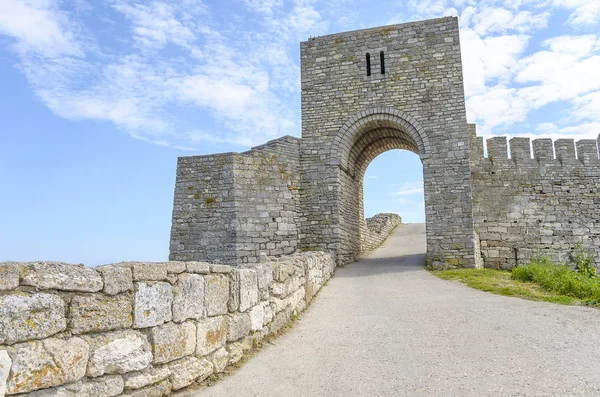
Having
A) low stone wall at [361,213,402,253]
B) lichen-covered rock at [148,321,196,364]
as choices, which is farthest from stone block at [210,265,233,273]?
low stone wall at [361,213,402,253]

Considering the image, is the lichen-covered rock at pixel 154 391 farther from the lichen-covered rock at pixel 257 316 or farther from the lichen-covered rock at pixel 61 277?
the lichen-covered rock at pixel 257 316

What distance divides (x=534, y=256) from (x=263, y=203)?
349 inches

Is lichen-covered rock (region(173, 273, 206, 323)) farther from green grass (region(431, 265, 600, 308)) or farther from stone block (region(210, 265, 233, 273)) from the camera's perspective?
green grass (region(431, 265, 600, 308))

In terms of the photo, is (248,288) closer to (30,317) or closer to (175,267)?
(175,267)

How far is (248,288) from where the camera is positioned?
16.8ft

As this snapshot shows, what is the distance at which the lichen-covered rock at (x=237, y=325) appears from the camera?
4.67m

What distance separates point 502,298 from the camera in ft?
27.0

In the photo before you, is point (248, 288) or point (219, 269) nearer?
point (219, 269)

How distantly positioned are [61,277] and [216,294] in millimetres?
1696

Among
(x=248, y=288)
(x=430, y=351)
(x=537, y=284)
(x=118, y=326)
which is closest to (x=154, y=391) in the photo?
(x=118, y=326)

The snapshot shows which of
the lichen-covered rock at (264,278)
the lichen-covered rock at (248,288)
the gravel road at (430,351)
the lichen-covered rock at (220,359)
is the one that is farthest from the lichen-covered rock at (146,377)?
the lichen-covered rock at (264,278)

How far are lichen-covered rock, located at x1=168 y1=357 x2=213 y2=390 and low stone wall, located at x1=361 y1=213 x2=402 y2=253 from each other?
46.9 feet

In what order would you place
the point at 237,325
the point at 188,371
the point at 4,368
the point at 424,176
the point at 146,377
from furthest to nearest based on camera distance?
the point at 424,176
the point at 237,325
the point at 188,371
the point at 146,377
the point at 4,368

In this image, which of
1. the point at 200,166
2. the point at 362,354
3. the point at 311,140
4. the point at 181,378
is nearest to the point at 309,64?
the point at 311,140
